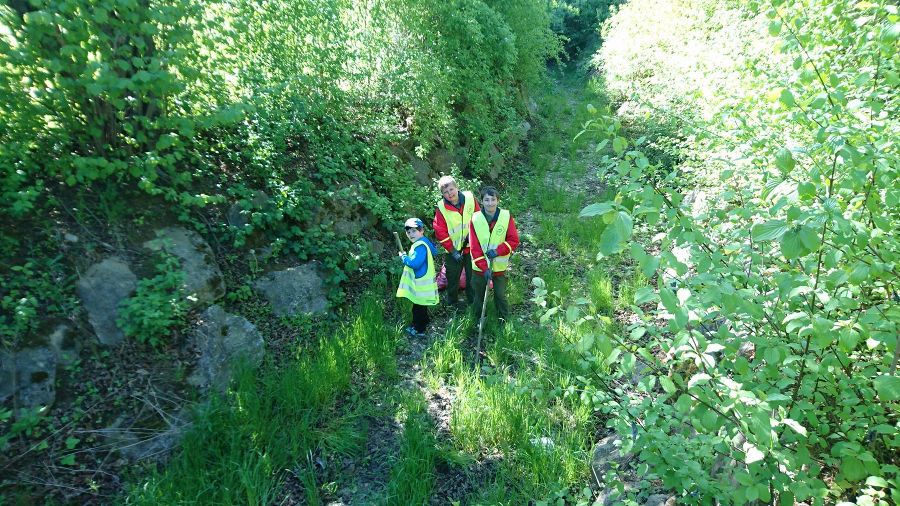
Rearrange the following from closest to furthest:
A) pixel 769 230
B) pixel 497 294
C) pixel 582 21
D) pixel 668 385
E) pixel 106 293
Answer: pixel 769 230 < pixel 668 385 < pixel 106 293 < pixel 497 294 < pixel 582 21

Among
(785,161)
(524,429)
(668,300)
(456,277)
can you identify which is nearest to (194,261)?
(456,277)

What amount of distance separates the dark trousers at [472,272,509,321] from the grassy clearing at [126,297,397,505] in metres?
1.38

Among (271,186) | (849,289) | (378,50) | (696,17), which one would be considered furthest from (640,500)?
(696,17)

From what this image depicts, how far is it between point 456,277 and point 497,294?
67 centimetres

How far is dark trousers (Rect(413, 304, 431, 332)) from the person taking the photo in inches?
209

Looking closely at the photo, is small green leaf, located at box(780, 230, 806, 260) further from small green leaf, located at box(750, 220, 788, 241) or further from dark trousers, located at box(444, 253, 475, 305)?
dark trousers, located at box(444, 253, 475, 305)

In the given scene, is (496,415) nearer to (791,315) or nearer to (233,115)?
(791,315)

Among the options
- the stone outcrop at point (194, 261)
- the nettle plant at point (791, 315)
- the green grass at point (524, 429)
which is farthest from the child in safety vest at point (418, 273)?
the nettle plant at point (791, 315)

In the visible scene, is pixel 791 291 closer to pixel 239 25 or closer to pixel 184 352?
pixel 184 352

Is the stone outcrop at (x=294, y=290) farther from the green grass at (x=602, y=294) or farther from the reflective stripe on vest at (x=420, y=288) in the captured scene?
the green grass at (x=602, y=294)

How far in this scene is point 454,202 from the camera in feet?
18.4

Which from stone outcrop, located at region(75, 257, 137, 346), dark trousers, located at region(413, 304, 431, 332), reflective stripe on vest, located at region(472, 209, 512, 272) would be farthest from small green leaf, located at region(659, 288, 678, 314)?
stone outcrop, located at region(75, 257, 137, 346)

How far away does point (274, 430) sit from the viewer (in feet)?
11.9

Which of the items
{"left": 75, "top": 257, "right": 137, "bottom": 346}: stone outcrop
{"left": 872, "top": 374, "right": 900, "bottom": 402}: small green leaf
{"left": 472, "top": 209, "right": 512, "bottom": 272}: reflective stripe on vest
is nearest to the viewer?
{"left": 872, "top": 374, "right": 900, "bottom": 402}: small green leaf
